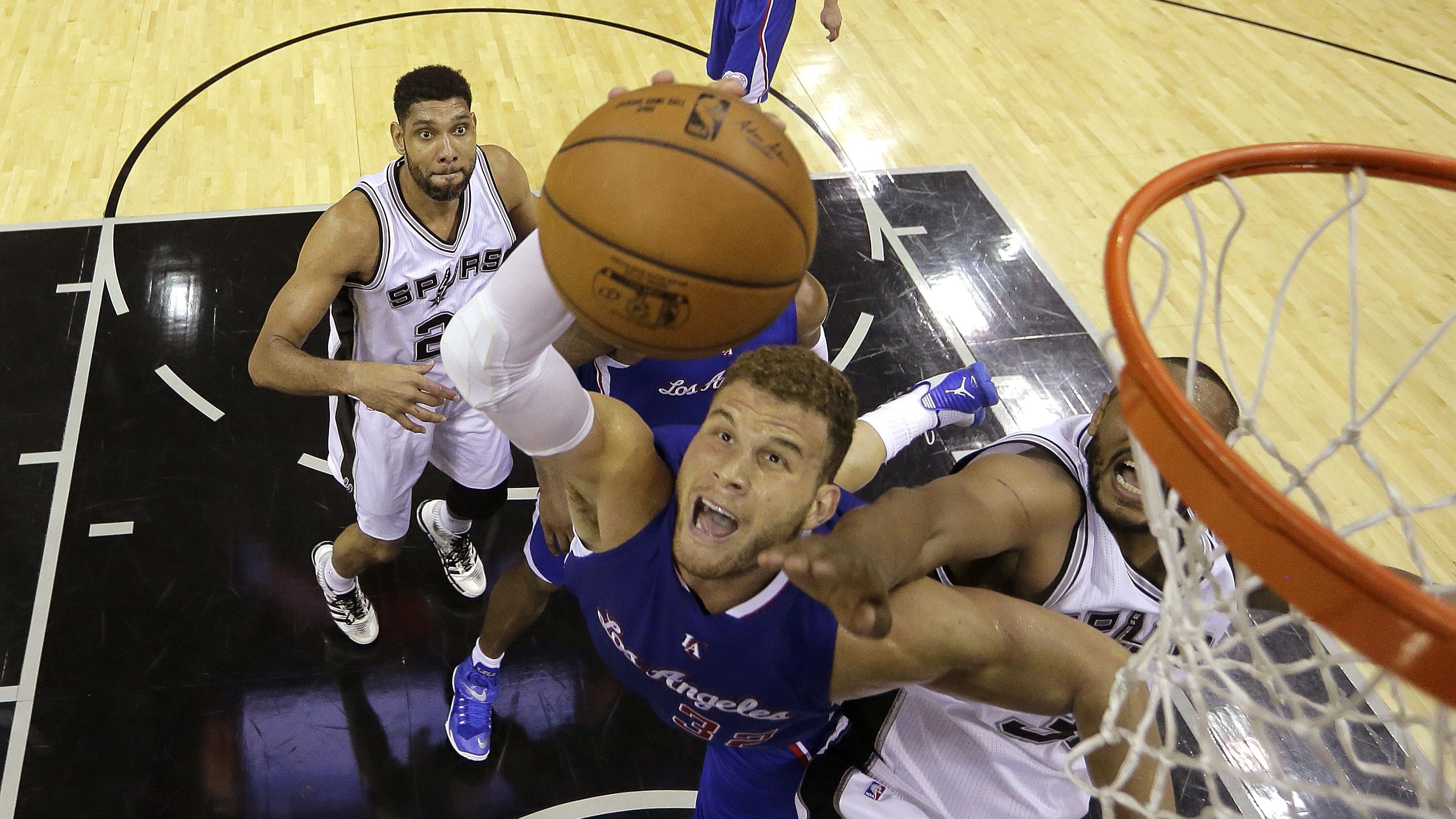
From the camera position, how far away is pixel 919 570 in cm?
218

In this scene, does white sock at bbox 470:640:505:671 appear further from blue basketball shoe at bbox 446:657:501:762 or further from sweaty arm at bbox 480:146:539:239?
sweaty arm at bbox 480:146:539:239

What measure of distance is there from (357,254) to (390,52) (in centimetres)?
469

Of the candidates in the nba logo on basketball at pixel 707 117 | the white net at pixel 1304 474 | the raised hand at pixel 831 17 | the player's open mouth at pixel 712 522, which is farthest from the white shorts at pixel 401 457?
the raised hand at pixel 831 17

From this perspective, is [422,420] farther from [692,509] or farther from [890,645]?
[890,645]

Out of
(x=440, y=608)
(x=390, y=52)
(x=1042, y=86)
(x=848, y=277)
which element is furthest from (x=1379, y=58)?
(x=440, y=608)

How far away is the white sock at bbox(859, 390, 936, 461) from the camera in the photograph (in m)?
3.77

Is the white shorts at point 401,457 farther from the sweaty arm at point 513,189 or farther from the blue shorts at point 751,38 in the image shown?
the blue shorts at point 751,38

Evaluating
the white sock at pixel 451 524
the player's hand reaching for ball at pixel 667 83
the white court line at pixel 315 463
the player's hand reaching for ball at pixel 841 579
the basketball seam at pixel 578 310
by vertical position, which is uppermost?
the player's hand reaching for ball at pixel 667 83

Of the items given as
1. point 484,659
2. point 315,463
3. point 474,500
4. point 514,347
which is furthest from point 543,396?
point 315,463

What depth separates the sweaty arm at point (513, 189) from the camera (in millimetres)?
3703

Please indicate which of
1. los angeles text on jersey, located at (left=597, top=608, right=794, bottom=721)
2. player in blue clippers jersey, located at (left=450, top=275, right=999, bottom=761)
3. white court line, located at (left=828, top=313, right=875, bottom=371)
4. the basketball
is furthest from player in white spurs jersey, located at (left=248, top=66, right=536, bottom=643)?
white court line, located at (left=828, top=313, right=875, bottom=371)

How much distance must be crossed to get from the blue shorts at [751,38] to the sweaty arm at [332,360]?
300 cm

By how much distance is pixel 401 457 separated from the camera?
3.52 meters
